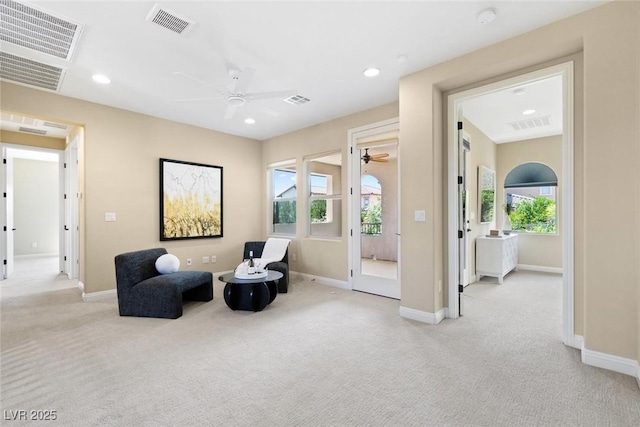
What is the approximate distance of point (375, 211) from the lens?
4625 mm

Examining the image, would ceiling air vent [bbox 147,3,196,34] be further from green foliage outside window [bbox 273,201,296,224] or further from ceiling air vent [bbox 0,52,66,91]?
green foliage outside window [bbox 273,201,296,224]

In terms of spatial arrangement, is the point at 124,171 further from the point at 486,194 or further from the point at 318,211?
the point at 486,194

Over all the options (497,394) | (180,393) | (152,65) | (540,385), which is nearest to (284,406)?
(180,393)

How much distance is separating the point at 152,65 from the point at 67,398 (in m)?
3.06

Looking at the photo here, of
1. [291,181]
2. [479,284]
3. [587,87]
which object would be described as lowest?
[479,284]

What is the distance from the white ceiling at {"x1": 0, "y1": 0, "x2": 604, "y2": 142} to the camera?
2344 millimetres

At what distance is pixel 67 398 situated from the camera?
200 centimetres

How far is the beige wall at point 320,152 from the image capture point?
474 cm

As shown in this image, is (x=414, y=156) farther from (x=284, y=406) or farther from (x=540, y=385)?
(x=284, y=406)

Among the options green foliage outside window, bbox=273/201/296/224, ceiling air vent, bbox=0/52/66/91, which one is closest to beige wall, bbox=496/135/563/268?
green foliage outside window, bbox=273/201/296/224

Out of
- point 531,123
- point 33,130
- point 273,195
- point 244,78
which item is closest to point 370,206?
point 273,195

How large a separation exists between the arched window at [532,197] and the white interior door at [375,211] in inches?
148

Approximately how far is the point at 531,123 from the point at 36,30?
6700 mm

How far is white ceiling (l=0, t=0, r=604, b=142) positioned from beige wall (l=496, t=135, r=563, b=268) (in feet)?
8.16
